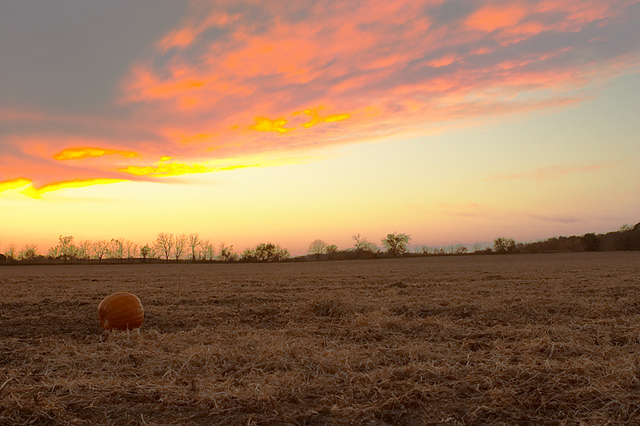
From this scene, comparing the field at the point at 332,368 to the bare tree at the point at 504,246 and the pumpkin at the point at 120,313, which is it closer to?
the pumpkin at the point at 120,313

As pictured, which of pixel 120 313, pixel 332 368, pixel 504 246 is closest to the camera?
pixel 332 368

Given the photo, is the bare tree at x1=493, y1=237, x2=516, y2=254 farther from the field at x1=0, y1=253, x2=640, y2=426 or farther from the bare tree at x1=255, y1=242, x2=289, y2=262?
the field at x1=0, y1=253, x2=640, y2=426

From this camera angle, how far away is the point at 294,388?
5039mm

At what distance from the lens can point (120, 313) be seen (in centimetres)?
894

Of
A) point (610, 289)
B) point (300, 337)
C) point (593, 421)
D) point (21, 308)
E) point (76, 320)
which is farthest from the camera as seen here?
point (610, 289)

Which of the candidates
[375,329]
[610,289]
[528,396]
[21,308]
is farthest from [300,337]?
[610,289]

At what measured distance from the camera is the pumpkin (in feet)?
29.3

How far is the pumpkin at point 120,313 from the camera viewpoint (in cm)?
892

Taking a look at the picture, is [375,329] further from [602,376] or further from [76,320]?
[76,320]

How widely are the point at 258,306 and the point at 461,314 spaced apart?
19.0 ft

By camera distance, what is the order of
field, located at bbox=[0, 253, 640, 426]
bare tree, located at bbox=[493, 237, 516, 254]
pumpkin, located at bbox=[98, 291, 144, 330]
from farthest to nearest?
1. bare tree, located at bbox=[493, 237, 516, 254]
2. pumpkin, located at bbox=[98, 291, 144, 330]
3. field, located at bbox=[0, 253, 640, 426]

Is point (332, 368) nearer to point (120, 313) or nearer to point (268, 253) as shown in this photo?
point (120, 313)

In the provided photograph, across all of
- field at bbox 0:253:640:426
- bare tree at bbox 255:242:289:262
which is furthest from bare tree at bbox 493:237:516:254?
field at bbox 0:253:640:426

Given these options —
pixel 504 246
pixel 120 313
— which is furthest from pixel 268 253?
pixel 120 313
